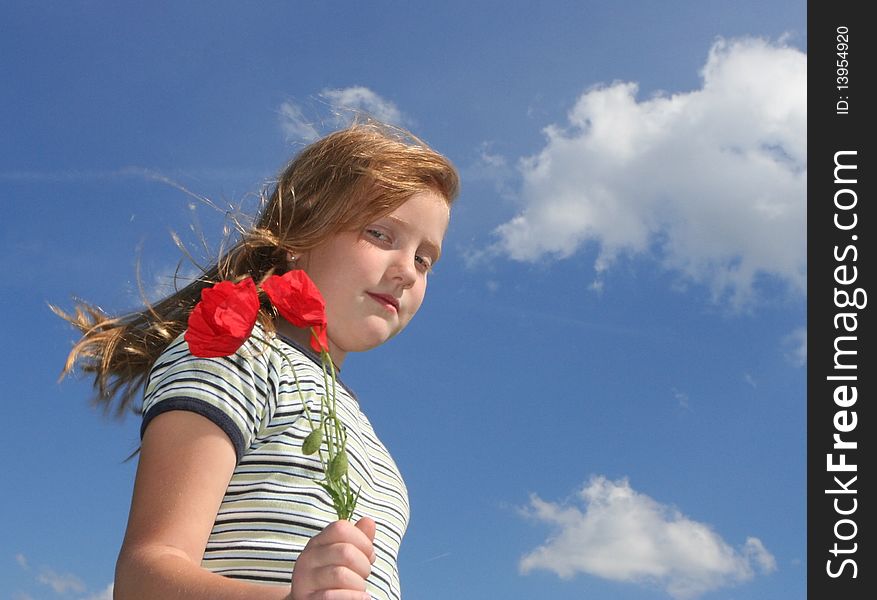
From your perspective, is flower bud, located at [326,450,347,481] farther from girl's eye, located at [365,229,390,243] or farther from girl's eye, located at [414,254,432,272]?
girl's eye, located at [414,254,432,272]

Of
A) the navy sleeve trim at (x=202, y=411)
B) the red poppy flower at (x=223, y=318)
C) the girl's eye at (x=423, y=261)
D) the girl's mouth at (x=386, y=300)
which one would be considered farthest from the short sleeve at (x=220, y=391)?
the girl's eye at (x=423, y=261)

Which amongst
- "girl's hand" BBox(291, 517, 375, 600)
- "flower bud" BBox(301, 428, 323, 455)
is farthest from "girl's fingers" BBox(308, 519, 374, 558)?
"flower bud" BBox(301, 428, 323, 455)

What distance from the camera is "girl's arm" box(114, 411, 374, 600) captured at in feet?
5.65

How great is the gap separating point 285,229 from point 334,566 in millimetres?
1817

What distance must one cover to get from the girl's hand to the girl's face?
4.70 ft

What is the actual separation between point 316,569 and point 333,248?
5.19 ft

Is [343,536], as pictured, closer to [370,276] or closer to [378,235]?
[370,276]

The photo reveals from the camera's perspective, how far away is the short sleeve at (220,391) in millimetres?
2312

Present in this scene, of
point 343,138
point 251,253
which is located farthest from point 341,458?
point 343,138

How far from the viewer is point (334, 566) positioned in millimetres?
1710

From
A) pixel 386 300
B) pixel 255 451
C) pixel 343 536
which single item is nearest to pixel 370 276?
pixel 386 300

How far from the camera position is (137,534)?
212 cm
